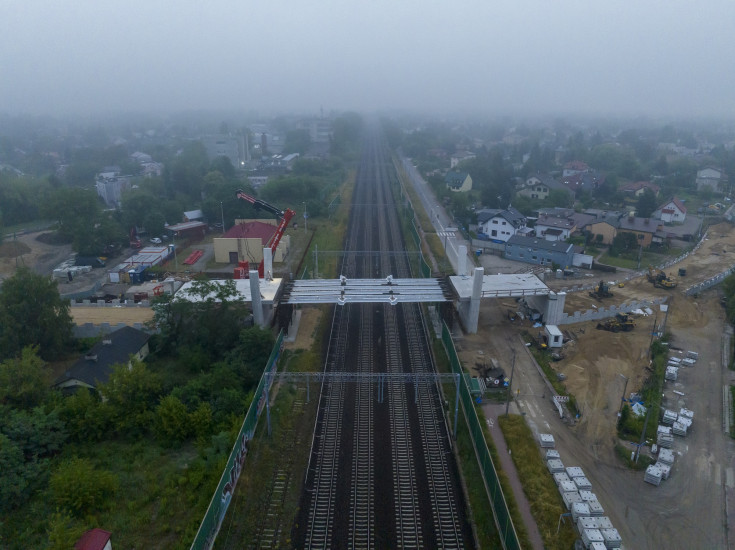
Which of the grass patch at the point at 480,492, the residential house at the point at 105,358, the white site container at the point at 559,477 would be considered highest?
the residential house at the point at 105,358

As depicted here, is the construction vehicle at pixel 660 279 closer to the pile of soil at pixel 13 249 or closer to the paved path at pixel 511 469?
the paved path at pixel 511 469

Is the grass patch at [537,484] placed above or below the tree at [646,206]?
below

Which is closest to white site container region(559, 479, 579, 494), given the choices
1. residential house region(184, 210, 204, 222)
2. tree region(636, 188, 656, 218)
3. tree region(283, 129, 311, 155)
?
residential house region(184, 210, 204, 222)

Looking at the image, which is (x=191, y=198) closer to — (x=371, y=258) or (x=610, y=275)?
(x=371, y=258)

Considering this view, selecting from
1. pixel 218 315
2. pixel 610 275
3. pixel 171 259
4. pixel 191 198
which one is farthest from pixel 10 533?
pixel 191 198

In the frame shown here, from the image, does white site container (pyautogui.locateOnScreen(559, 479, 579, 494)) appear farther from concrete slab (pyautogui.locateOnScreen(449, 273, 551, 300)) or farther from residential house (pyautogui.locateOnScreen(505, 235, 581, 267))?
residential house (pyautogui.locateOnScreen(505, 235, 581, 267))

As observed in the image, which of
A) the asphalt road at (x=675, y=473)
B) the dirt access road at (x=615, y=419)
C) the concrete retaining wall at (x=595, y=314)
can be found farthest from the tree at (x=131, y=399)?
the concrete retaining wall at (x=595, y=314)

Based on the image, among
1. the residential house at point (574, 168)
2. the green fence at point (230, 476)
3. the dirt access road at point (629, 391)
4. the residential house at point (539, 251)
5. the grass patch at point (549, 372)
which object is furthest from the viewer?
the residential house at point (574, 168)

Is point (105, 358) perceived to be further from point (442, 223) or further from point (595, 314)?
point (442, 223)
